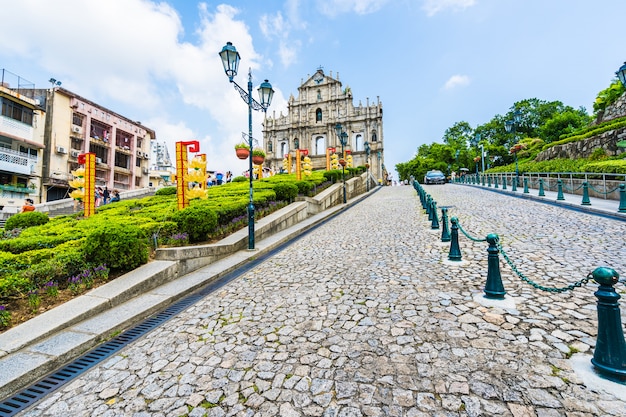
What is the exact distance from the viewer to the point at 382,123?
2304 inches

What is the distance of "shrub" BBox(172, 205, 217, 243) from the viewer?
25.0ft

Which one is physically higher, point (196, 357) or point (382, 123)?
point (382, 123)

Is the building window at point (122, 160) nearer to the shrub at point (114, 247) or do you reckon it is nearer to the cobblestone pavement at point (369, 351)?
the shrub at point (114, 247)

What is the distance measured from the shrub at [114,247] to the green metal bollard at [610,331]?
657 centimetres

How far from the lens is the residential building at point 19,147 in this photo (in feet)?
72.8

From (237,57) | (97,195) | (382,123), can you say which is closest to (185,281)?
(237,57)

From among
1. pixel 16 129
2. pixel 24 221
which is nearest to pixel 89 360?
pixel 24 221

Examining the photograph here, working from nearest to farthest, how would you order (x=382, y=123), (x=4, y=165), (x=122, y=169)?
(x=4, y=165) → (x=122, y=169) → (x=382, y=123)

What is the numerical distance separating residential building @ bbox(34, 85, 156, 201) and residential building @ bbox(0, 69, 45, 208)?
44.2 inches

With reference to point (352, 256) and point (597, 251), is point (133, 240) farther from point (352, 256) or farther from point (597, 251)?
point (597, 251)

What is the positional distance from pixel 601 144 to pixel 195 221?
1148 inches

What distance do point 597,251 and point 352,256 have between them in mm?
4879

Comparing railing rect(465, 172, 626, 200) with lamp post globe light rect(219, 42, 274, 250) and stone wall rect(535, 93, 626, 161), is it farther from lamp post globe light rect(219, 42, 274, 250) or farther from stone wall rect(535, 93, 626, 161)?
lamp post globe light rect(219, 42, 274, 250)

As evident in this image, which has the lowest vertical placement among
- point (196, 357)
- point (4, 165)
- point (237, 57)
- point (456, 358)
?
point (196, 357)
